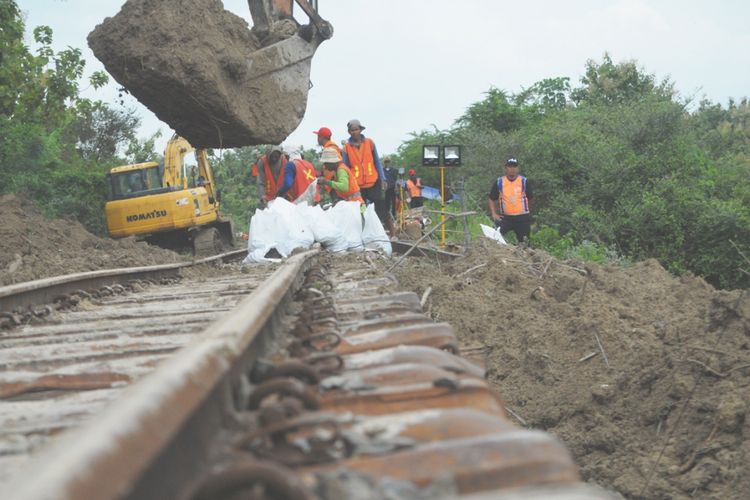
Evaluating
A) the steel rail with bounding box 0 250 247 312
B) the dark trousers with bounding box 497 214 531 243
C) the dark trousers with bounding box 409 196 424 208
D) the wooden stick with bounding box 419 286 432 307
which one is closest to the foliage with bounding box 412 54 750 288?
the dark trousers with bounding box 497 214 531 243

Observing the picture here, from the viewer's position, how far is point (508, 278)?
815 cm

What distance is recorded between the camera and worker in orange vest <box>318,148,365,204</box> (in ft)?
36.7

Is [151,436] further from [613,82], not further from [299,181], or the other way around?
[613,82]

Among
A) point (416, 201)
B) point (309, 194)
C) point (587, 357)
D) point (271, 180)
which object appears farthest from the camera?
point (416, 201)

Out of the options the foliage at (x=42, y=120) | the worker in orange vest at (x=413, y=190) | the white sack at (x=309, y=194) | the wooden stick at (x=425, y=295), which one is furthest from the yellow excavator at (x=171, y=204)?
the wooden stick at (x=425, y=295)

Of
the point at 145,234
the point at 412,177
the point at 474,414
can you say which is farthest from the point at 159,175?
the point at 474,414

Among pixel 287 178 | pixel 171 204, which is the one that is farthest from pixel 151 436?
pixel 171 204

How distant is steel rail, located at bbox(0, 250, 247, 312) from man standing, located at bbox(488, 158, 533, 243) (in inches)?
200

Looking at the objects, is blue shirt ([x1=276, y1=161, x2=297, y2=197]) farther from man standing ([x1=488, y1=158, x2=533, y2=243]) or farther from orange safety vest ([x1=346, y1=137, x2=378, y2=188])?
man standing ([x1=488, y1=158, x2=533, y2=243])

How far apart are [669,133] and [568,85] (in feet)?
85.9

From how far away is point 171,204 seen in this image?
19.1m

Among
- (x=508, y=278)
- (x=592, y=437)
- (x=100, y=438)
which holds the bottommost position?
(x=592, y=437)

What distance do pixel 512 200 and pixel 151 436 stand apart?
1066 centimetres

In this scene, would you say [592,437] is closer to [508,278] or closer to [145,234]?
[508,278]
